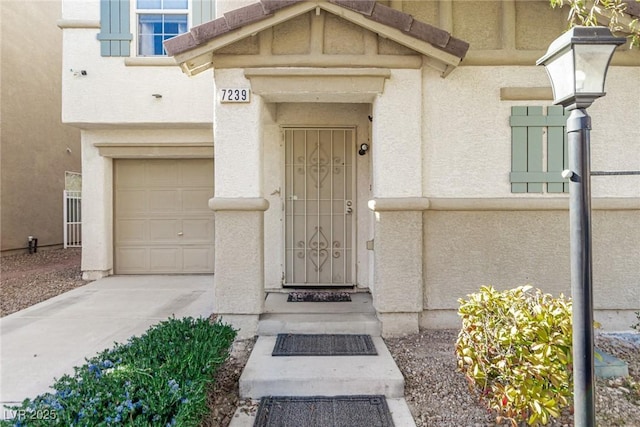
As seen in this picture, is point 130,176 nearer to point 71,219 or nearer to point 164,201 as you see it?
point 164,201

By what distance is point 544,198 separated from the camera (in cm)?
441

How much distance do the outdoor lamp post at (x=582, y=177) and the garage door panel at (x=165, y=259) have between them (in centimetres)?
756

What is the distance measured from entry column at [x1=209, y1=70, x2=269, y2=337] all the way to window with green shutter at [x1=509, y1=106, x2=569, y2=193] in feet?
10.4

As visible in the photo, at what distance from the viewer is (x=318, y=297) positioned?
5227 mm

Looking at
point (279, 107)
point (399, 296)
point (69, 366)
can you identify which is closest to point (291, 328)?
point (399, 296)

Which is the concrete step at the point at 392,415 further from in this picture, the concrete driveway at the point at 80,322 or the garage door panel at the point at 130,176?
the garage door panel at the point at 130,176

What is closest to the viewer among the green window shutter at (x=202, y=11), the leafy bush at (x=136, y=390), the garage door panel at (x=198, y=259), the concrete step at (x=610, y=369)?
the leafy bush at (x=136, y=390)

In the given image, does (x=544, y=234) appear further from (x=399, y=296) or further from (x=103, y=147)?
(x=103, y=147)

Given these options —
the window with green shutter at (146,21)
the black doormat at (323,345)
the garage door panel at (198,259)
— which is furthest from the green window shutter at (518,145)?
the garage door panel at (198,259)

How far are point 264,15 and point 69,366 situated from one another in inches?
168

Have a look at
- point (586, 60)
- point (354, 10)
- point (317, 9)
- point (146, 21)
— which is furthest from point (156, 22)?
point (586, 60)

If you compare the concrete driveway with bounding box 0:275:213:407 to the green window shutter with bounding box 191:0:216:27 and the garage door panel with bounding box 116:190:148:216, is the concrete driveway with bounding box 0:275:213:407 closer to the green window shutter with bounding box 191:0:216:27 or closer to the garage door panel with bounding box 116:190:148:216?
the garage door panel with bounding box 116:190:148:216

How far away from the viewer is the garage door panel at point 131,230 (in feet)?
26.5

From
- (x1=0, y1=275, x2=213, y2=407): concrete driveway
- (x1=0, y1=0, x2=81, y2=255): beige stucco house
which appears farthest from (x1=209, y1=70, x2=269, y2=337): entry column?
(x1=0, y1=0, x2=81, y2=255): beige stucco house
